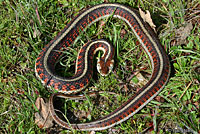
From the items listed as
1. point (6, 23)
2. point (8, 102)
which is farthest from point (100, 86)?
point (6, 23)

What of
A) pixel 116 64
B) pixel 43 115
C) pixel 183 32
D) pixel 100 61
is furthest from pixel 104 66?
pixel 183 32

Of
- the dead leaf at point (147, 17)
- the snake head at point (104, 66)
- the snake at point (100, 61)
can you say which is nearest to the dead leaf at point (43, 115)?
the snake at point (100, 61)

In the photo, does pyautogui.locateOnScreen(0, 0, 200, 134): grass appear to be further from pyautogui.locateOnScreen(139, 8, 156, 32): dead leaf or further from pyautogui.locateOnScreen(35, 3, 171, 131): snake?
pyautogui.locateOnScreen(139, 8, 156, 32): dead leaf

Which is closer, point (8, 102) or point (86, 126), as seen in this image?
point (86, 126)

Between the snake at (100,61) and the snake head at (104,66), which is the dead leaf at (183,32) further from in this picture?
the snake head at (104,66)

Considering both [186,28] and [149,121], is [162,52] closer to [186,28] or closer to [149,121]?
[186,28]
